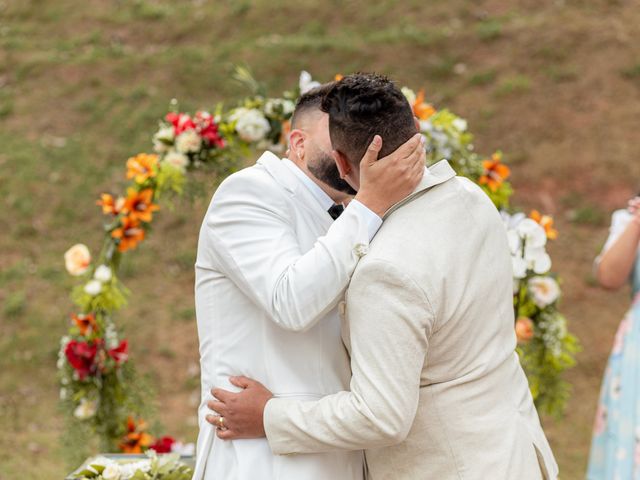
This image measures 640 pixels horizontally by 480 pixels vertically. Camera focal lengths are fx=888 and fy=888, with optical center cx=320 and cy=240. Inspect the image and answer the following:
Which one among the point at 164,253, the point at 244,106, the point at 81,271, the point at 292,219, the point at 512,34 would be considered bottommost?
the point at 164,253

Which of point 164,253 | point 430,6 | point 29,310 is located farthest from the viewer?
point 430,6

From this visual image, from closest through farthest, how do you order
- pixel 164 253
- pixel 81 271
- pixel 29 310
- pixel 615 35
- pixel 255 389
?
pixel 255 389, pixel 81 271, pixel 29 310, pixel 164 253, pixel 615 35

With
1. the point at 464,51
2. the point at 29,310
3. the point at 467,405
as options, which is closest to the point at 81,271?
the point at 467,405

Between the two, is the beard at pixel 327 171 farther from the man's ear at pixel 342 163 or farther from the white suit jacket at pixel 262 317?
the man's ear at pixel 342 163

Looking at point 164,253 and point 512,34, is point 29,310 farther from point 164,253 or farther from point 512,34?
point 512,34

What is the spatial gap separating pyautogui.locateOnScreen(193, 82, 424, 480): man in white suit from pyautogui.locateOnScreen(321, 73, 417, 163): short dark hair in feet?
0.12

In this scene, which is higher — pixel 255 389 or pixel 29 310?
pixel 255 389

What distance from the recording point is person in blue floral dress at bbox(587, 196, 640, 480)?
436cm

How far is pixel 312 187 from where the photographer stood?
264 cm

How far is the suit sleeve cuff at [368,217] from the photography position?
2344 millimetres

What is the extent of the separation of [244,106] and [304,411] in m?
2.64

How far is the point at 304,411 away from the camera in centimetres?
240

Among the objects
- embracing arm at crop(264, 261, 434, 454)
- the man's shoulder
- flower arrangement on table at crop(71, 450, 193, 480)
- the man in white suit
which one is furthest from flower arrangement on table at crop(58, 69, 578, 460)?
embracing arm at crop(264, 261, 434, 454)

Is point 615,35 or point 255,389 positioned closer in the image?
point 255,389
